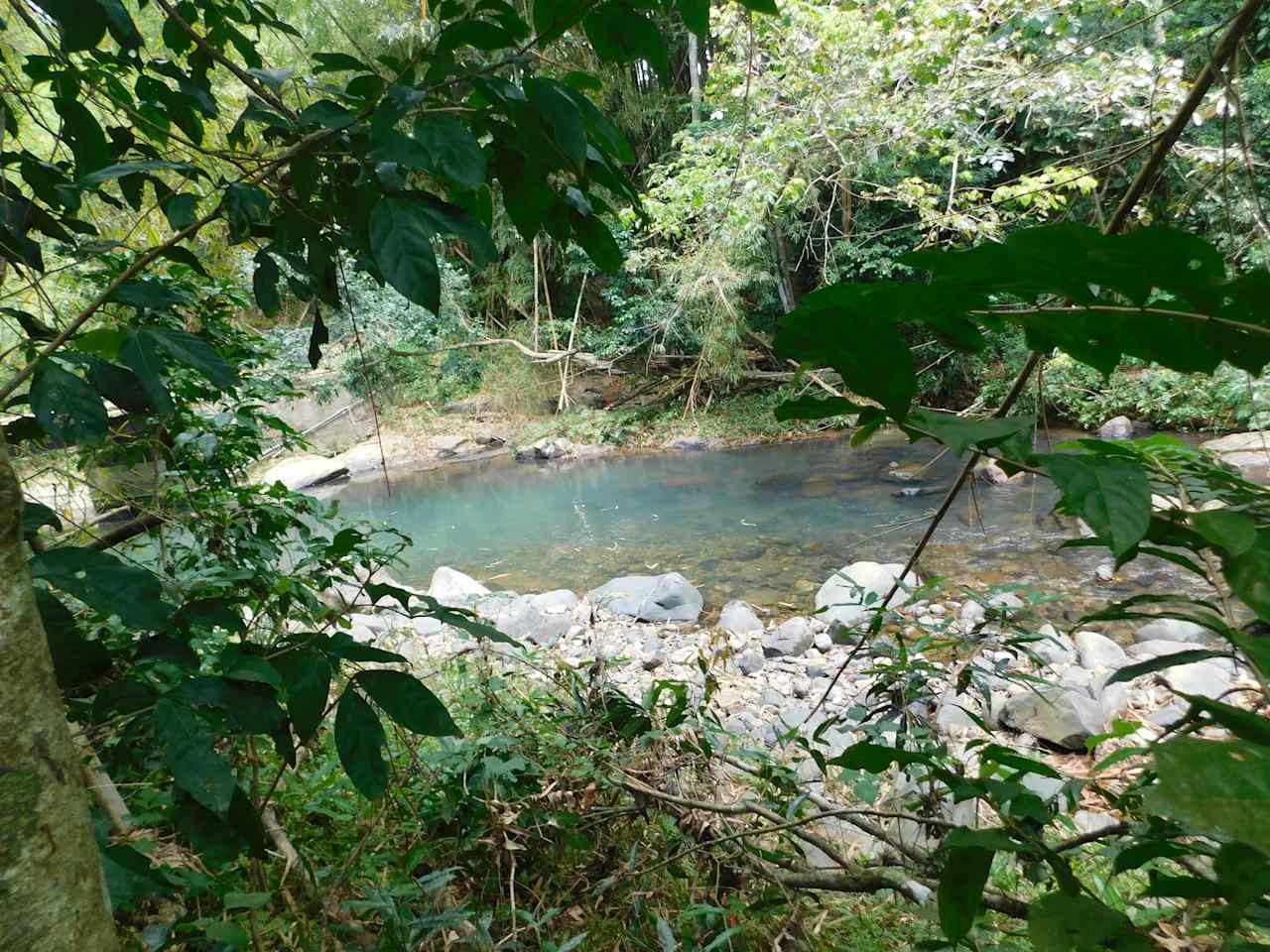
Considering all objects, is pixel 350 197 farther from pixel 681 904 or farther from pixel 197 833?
pixel 681 904

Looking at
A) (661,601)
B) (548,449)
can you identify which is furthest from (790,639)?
(548,449)

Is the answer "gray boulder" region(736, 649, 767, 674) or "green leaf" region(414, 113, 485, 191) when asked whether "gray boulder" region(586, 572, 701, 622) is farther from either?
"green leaf" region(414, 113, 485, 191)

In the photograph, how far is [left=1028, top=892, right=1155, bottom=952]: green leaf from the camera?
32cm

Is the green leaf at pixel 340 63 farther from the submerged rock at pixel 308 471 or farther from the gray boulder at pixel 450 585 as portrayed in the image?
the submerged rock at pixel 308 471

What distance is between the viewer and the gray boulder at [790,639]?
3.77 m

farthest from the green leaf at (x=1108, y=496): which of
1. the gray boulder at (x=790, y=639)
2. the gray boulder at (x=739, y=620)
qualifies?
the gray boulder at (x=739, y=620)

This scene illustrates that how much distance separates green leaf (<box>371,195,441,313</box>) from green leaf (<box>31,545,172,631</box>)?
325 mm

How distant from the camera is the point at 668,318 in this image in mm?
9336

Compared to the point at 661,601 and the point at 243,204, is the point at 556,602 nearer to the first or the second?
the point at 661,601

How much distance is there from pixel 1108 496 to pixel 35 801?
1.73 feet

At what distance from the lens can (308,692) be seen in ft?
1.88

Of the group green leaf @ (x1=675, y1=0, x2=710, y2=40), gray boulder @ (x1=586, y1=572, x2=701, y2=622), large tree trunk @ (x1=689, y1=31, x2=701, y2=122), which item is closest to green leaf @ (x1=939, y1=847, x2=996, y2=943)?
green leaf @ (x1=675, y1=0, x2=710, y2=40)

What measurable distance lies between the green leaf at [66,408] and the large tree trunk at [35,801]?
0.33 metres

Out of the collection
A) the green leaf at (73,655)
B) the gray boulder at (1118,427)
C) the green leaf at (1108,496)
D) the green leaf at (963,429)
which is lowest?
the gray boulder at (1118,427)
